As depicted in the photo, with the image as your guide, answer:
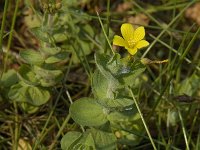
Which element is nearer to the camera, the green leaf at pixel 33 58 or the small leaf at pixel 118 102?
Answer: the small leaf at pixel 118 102

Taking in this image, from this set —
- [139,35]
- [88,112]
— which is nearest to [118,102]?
[88,112]

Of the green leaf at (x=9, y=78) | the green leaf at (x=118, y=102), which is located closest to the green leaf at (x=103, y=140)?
the green leaf at (x=118, y=102)

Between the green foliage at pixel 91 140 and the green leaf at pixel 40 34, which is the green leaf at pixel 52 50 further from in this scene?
the green foliage at pixel 91 140

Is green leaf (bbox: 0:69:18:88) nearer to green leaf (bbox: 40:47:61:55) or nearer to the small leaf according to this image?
green leaf (bbox: 40:47:61:55)

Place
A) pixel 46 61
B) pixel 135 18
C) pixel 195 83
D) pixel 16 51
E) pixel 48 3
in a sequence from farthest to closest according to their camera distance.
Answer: pixel 135 18 → pixel 16 51 → pixel 195 83 → pixel 46 61 → pixel 48 3

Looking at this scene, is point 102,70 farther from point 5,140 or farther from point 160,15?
point 160,15

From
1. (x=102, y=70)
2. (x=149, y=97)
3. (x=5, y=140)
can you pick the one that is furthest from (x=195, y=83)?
(x=5, y=140)

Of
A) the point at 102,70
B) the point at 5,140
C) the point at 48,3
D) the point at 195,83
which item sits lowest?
the point at 5,140
